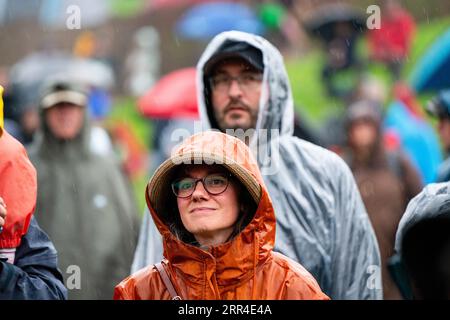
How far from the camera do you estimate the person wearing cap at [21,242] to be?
17.0ft

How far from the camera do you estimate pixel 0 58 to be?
25188mm

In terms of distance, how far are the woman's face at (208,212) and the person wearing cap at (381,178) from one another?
534 cm

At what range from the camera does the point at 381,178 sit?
11.5 metres

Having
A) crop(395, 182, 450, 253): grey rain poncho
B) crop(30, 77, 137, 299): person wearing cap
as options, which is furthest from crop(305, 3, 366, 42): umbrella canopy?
crop(395, 182, 450, 253): grey rain poncho

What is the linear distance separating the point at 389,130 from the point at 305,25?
964 centimetres

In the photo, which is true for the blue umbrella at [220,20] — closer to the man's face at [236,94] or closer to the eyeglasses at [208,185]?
the man's face at [236,94]

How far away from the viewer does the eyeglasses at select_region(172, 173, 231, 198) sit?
5414 millimetres

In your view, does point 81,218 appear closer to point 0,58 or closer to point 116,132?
point 116,132

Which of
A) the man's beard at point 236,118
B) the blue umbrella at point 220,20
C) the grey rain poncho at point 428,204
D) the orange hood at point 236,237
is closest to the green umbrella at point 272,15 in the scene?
the blue umbrella at point 220,20

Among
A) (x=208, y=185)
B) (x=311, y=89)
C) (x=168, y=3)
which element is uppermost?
(x=168, y=3)

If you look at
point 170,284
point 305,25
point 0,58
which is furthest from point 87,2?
point 170,284

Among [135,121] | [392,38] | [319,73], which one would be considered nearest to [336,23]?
[392,38]

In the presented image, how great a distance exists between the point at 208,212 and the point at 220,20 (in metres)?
15.3

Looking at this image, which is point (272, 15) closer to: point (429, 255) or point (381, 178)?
point (381, 178)
